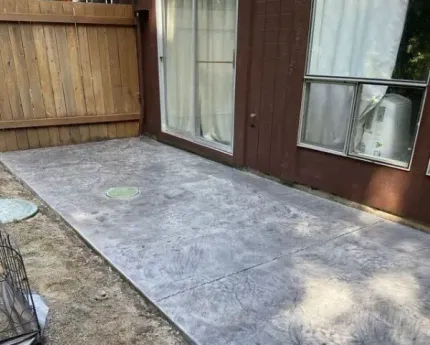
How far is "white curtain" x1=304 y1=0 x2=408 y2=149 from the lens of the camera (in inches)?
98.7

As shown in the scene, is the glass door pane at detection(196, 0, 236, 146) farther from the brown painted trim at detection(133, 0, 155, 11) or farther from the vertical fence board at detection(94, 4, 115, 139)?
the vertical fence board at detection(94, 4, 115, 139)

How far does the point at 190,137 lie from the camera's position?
451 cm

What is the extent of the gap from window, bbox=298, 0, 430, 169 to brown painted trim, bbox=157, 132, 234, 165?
1093 millimetres

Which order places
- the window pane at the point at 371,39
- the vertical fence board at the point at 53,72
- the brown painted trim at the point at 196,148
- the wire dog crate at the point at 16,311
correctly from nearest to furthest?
the wire dog crate at the point at 16,311, the window pane at the point at 371,39, the brown painted trim at the point at 196,148, the vertical fence board at the point at 53,72

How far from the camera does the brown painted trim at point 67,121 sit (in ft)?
14.7

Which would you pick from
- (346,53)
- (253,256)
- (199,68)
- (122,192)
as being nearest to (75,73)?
(199,68)

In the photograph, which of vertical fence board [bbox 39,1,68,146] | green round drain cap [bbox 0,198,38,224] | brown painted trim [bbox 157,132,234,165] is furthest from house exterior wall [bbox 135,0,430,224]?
vertical fence board [bbox 39,1,68,146]

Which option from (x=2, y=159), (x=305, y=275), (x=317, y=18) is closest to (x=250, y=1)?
(x=317, y=18)

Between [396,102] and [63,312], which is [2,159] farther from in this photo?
[396,102]

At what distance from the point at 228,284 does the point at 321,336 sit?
54 cm

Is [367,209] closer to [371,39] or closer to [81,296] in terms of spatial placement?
[371,39]

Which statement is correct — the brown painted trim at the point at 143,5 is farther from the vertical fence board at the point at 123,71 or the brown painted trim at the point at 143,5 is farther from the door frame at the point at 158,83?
the vertical fence board at the point at 123,71

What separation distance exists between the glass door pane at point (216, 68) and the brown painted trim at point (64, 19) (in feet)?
4.41

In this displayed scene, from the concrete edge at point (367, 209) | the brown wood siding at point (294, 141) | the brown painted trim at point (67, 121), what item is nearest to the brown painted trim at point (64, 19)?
the brown painted trim at point (67, 121)
